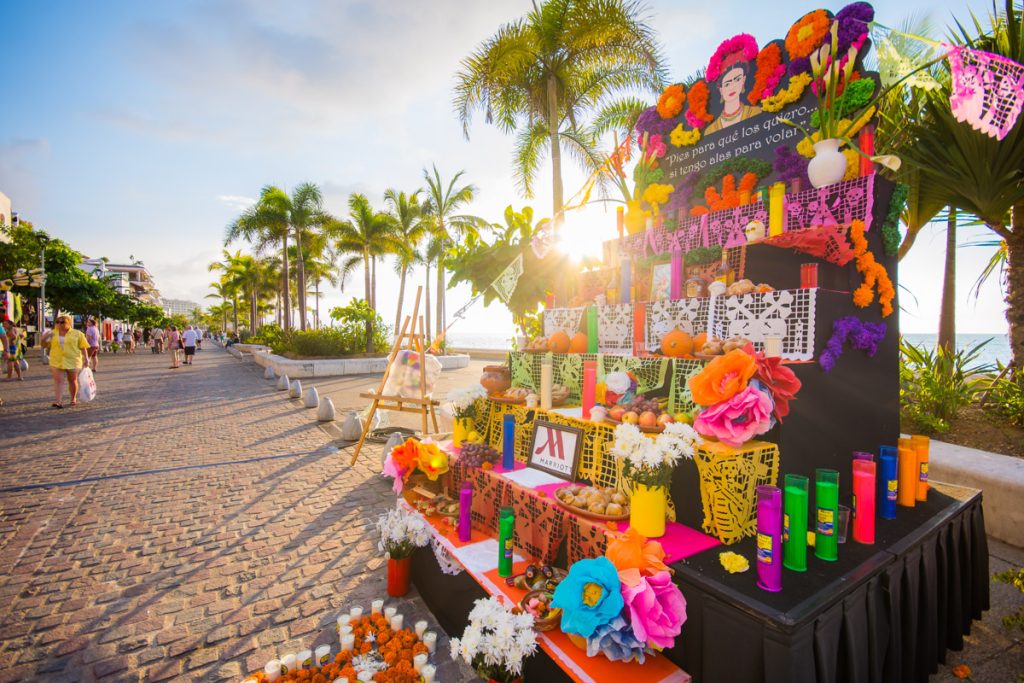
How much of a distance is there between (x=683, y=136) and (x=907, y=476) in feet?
11.9

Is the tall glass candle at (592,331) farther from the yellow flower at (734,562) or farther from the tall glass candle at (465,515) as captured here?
the yellow flower at (734,562)

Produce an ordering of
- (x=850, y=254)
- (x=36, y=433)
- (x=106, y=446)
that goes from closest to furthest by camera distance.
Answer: (x=850, y=254) → (x=106, y=446) → (x=36, y=433)

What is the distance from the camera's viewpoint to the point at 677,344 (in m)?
3.19

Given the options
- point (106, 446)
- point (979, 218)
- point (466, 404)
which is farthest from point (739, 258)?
point (106, 446)

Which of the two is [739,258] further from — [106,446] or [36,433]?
[36,433]

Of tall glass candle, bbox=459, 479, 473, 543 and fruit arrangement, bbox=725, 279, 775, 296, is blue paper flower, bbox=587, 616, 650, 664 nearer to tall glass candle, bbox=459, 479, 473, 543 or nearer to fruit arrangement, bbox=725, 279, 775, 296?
Result: tall glass candle, bbox=459, 479, 473, 543

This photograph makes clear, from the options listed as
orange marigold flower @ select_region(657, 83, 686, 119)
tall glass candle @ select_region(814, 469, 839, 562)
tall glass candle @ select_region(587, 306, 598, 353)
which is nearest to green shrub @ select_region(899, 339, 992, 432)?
orange marigold flower @ select_region(657, 83, 686, 119)

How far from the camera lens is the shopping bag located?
1152 cm

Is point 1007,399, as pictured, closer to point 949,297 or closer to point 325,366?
point 949,297

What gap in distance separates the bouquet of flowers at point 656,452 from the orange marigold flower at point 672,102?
12.4 ft

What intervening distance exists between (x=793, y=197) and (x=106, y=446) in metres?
11.3

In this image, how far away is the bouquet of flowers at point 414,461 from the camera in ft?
13.8

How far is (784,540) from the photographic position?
7.86ft

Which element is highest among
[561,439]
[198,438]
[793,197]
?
[793,197]
